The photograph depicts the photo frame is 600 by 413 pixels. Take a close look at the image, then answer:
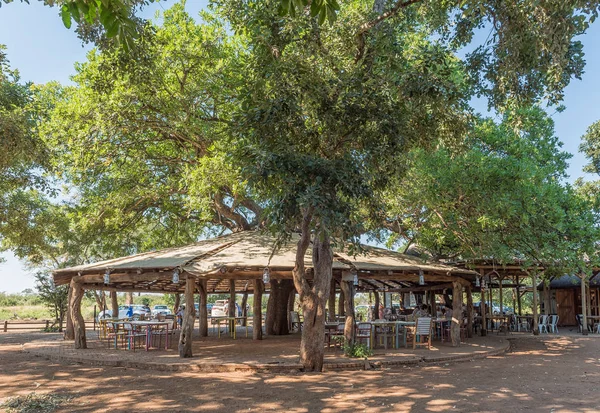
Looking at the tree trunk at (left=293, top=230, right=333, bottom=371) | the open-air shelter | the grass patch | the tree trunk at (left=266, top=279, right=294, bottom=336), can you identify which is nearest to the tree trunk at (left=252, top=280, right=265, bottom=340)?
the open-air shelter

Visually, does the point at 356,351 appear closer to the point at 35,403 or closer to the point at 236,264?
the point at 236,264

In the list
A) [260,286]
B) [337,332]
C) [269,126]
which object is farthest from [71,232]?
[269,126]

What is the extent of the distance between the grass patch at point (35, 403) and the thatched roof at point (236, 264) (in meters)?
4.35

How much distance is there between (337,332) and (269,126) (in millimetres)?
6910

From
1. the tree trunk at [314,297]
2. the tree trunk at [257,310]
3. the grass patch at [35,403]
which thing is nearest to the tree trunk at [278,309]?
the tree trunk at [257,310]

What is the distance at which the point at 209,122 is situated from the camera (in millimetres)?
14125

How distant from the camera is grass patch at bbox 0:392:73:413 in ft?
22.3

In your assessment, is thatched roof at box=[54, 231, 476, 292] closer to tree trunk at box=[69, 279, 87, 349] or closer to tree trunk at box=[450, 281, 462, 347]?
tree trunk at box=[69, 279, 87, 349]

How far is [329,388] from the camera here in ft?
27.5

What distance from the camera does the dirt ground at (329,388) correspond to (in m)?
7.14

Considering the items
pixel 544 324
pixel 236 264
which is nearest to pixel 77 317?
pixel 236 264

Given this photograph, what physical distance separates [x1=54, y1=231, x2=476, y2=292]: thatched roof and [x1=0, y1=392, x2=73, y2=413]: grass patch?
435 cm

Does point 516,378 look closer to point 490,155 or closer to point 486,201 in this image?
point 486,201

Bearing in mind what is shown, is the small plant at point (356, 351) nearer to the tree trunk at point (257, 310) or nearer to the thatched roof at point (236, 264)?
the thatched roof at point (236, 264)
